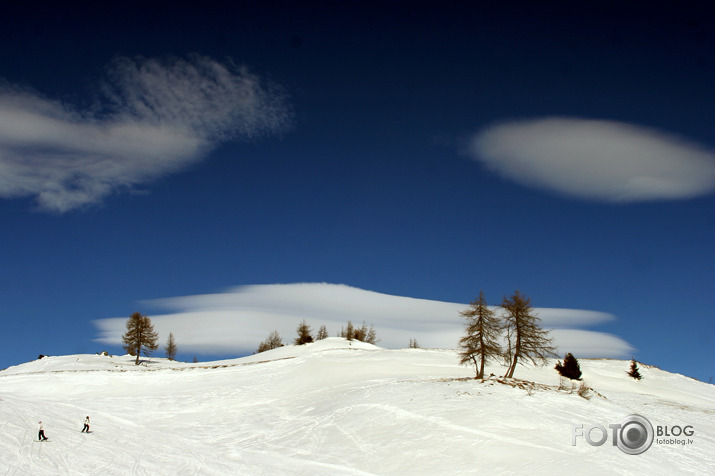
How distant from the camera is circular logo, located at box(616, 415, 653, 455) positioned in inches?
907

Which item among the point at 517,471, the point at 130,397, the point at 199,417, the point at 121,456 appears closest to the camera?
the point at 517,471

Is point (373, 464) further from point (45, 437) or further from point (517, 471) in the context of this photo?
point (45, 437)

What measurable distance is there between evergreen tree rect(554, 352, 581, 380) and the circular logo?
92.4 ft

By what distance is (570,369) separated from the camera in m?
55.2

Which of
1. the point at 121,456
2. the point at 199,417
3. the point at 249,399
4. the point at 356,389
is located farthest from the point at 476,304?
the point at 121,456

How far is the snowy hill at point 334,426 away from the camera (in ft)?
73.6

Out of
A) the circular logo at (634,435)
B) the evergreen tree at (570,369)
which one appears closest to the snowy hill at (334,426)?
the circular logo at (634,435)

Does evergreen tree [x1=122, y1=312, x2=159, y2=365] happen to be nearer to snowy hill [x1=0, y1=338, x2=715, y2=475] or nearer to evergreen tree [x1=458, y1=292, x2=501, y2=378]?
snowy hill [x1=0, y1=338, x2=715, y2=475]

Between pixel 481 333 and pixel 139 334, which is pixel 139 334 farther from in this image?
pixel 481 333

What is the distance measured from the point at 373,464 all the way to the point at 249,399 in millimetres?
21845

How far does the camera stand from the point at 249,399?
42.8 metres

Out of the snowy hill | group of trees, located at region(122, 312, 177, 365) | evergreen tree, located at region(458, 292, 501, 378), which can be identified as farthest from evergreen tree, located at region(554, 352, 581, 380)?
group of trees, located at region(122, 312, 177, 365)

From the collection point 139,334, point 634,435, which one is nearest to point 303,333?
point 139,334

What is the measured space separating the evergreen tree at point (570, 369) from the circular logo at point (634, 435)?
28177mm
